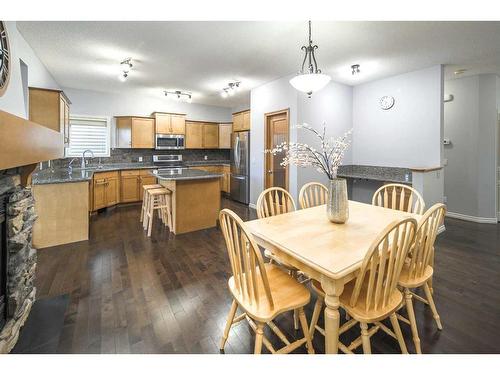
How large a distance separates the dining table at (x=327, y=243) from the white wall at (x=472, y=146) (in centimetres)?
356

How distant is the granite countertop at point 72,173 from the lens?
10.9 ft

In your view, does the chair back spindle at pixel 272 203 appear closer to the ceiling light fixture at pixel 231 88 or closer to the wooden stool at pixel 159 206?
the wooden stool at pixel 159 206

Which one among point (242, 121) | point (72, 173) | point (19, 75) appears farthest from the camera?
point (242, 121)

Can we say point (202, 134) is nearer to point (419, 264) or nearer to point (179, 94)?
point (179, 94)

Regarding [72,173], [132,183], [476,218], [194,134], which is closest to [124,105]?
[194,134]

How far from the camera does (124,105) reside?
20.1 feet

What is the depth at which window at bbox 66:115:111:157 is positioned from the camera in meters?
5.64

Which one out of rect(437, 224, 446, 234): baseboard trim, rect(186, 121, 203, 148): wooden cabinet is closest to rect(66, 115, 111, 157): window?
rect(186, 121, 203, 148): wooden cabinet

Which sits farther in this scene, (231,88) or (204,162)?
(204,162)

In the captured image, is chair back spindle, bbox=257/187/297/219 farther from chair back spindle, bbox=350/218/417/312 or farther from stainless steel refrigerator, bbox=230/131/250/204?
stainless steel refrigerator, bbox=230/131/250/204

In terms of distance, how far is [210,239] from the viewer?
12.0 ft

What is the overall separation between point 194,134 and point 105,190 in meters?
2.73

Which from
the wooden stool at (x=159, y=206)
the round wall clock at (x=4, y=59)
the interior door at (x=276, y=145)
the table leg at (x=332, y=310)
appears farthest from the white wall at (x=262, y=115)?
the round wall clock at (x=4, y=59)
